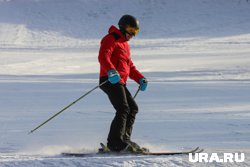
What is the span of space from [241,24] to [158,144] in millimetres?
38680

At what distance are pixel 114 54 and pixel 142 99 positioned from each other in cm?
574

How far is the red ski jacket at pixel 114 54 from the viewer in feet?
18.2

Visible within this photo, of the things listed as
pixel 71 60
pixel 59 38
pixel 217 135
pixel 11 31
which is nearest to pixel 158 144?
pixel 217 135

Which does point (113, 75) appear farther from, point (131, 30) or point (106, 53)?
point (131, 30)

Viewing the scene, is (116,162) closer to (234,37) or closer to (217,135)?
(217,135)

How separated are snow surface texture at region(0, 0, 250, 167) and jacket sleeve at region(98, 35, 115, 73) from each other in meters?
0.87

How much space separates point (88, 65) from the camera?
21.7 m

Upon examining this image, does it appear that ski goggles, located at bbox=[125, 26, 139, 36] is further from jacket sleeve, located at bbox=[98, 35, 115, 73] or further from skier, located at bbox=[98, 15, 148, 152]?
jacket sleeve, located at bbox=[98, 35, 115, 73]

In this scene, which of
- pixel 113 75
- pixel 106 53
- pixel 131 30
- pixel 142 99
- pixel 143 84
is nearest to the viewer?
pixel 113 75

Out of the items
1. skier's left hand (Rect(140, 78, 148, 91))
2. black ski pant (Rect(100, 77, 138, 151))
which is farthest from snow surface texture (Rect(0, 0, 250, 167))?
skier's left hand (Rect(140, 78, 148, 91))

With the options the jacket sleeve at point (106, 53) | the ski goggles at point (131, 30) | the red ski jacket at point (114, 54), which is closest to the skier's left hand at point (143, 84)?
the red ski jacket at point (114, 54)

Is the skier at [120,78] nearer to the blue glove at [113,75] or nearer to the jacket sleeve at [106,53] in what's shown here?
the jacket sleeve at [106,53]

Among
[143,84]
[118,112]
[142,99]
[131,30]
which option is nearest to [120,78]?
[118,112]

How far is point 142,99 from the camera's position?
37.4 feet
